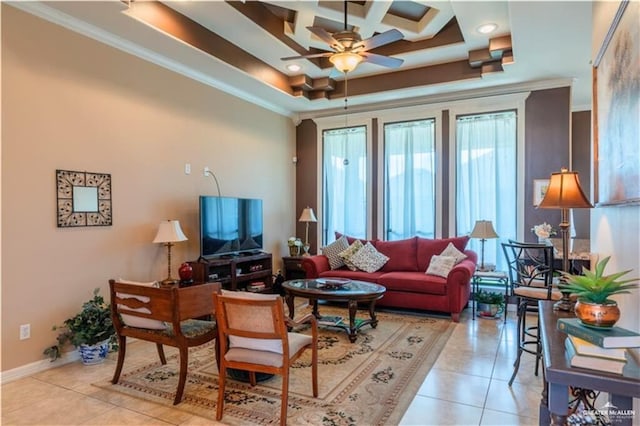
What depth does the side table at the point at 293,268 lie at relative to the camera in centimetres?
609

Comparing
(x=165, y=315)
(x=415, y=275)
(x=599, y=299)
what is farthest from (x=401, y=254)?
(x=599, y=299)

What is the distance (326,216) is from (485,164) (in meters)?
2.71

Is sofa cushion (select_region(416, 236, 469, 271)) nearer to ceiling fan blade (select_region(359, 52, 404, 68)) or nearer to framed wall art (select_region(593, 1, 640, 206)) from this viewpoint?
ceiling fan blade (select_region(359, 52, 404, 68))

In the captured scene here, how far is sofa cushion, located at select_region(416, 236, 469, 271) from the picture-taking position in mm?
5406

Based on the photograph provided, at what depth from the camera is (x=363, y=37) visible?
4.63m

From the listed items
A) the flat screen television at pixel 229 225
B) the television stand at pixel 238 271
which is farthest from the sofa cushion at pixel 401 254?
the flat screen television at pixel 229 225

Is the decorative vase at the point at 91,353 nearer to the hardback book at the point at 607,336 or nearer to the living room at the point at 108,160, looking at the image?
the living room at the point at 108,160

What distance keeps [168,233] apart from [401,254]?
3.30m

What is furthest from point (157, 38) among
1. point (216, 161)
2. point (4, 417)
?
point (4, 417)

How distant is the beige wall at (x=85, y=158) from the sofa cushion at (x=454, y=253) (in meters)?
3.15

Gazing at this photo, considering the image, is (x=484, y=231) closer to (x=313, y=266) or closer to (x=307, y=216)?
(x=313, y=266)

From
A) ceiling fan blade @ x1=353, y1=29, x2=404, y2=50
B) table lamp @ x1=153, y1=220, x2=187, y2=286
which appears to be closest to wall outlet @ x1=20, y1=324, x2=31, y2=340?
table lamp @ x1=153, y1=220, x2=187, y2=286

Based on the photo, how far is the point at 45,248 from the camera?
3.38 m

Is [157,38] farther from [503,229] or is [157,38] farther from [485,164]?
[503,229]
